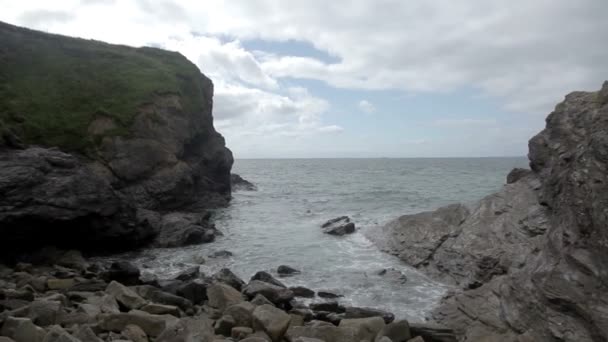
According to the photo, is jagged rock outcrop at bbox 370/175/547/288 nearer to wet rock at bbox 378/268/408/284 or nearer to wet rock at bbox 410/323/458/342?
wet rock at bbox 378/268/408/284

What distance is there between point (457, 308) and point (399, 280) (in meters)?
4.21

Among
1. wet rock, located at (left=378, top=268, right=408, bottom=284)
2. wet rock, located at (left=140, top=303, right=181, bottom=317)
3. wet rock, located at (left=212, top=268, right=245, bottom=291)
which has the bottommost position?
wet rock, located at (left=378, top=268, right=408, bottom=284)

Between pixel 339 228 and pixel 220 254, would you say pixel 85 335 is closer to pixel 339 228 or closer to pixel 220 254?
pixel 220 254

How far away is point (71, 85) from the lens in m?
36.2

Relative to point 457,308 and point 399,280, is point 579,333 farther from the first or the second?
point 399,280

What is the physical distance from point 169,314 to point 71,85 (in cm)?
3121

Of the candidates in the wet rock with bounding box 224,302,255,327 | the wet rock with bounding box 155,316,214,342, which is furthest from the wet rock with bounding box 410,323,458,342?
the wet rock with bounding box 155,316,214,342

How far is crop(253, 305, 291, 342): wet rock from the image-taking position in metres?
10.2

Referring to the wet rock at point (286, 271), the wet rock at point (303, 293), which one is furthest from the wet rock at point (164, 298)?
the wet rock at point (286, 271)

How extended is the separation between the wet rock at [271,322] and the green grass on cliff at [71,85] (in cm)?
2439

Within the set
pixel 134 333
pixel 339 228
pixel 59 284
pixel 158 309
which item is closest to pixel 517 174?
pixel 339 228

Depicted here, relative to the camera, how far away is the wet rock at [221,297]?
13.2 m

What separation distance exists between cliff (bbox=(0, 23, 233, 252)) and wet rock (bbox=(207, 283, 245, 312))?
9.76 m

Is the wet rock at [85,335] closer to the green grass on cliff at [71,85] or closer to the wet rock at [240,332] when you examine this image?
the wet rock at [240,332]
